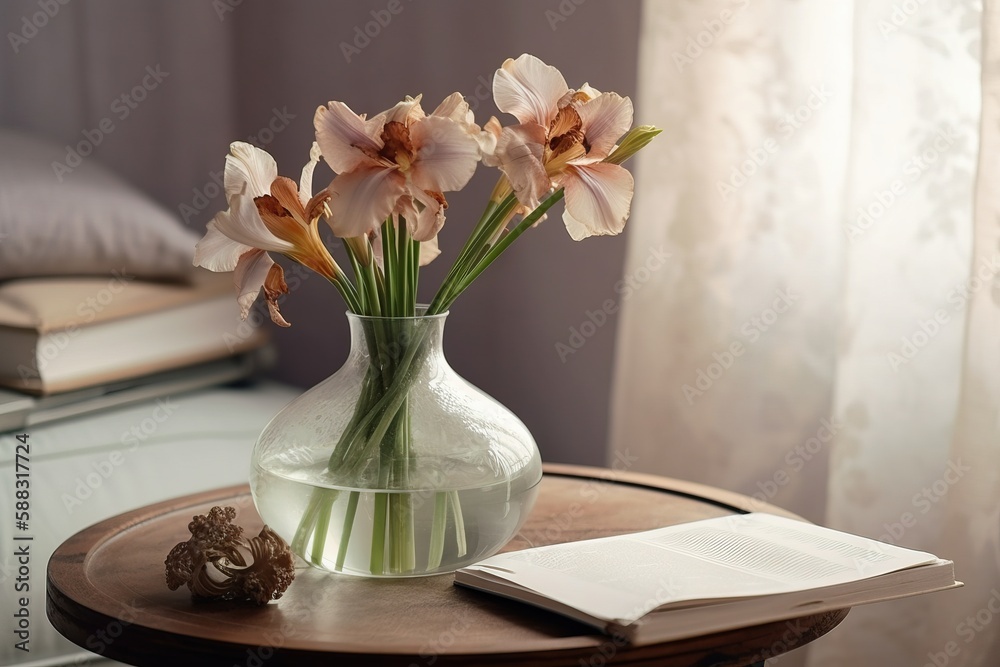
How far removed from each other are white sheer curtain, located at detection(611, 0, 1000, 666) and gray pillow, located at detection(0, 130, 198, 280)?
73 centimetres

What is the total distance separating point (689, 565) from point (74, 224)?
3.76 feet

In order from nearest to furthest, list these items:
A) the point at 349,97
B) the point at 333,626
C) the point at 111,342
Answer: the point at 333,626 → the point at 111,342 → the point at 349,97

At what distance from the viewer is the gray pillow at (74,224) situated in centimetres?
148

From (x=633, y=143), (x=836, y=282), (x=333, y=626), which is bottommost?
(x=333, y=626)

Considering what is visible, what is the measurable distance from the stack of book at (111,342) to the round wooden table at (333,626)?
1.84ft

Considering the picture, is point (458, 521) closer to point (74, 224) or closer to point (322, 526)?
point (322, 526)

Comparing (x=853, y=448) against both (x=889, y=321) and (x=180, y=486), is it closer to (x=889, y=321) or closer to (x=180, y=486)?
(x=889, y=321)

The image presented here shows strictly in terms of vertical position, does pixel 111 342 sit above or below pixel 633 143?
below

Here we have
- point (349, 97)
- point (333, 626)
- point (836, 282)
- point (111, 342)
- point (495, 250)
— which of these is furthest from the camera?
point (349, 97)

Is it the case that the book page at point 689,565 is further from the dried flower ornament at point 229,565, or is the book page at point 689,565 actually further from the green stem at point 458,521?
the dried flower ornament at point 229,565

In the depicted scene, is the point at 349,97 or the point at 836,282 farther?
the point at 349,97

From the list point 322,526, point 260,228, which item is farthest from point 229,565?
point 260,228

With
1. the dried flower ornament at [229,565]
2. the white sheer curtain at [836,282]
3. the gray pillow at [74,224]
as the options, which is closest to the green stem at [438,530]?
the dried flower ornament at [229,565]

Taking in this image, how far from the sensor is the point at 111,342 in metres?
1.51
